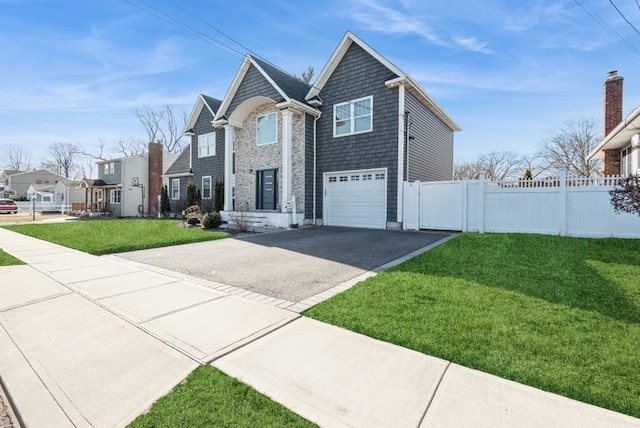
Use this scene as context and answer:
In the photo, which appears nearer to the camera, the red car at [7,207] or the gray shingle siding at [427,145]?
the gray shingle siding at [427,145]

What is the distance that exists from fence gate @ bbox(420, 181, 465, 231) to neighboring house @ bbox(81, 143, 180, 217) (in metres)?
23.4

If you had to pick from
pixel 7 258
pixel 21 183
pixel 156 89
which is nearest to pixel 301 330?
pixel 7 258

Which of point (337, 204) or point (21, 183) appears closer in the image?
point (337, 204)

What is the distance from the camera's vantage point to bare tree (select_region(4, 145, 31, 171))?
227 ft

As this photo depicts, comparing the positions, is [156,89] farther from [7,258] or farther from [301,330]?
[301,330]

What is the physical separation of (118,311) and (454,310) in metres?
4.47

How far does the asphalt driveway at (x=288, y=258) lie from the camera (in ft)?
18.4

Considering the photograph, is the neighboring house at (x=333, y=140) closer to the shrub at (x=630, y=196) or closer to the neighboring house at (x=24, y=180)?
the shrub at (x=630, y=196)

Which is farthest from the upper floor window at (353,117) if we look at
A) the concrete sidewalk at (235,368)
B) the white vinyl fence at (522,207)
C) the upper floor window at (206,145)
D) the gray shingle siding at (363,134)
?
the concrete sidewalk at (235,368)

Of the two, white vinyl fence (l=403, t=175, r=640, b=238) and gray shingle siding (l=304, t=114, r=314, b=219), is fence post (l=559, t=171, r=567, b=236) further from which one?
gray shingle siding (l=304, t=114, r=314, b=219)

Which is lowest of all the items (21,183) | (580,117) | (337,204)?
(337,204)

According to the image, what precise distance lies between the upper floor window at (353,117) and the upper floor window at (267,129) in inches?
127

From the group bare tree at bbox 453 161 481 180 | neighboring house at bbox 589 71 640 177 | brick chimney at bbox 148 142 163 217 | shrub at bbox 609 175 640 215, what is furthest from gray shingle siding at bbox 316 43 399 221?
bare tree at bbox 453 161 481 180

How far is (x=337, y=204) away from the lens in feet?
49.1
